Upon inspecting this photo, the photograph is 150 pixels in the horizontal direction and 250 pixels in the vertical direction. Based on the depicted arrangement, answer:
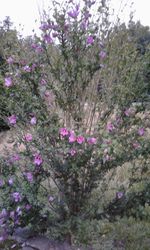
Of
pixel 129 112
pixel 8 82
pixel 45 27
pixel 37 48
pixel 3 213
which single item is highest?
pixel 45 27

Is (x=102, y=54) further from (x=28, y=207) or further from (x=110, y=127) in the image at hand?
(x=28, y=207)

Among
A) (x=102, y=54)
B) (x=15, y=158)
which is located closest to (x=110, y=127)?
(x=102, y=54)

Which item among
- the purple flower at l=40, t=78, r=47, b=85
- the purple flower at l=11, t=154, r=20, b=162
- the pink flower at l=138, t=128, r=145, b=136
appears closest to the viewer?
the pink flower at l=138, t=128, r=145, b=136

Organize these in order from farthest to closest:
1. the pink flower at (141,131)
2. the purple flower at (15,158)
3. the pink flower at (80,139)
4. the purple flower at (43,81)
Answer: the purple flower at (15,158), the purple flower at (43,81), the pink flower at (141,131), the pink flower at (80,139)

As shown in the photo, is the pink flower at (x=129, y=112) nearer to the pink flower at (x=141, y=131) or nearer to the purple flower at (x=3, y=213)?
the pink flower at (x=141, y=131)

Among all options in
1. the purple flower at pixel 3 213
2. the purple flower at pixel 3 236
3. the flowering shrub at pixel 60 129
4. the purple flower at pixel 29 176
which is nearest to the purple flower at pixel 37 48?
the flowering shrub at pixel 60 129

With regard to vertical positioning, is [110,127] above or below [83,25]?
below

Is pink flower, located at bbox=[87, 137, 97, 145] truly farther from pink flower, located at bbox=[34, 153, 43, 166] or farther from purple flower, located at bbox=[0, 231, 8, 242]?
purple flower, located at bbox=[0, 231, 8, 242]

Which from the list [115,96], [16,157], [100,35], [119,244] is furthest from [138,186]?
[100,35]

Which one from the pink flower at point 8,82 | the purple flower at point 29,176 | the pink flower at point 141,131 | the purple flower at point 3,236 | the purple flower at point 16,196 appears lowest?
the purple flower at point 3,236

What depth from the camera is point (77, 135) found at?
2.67m

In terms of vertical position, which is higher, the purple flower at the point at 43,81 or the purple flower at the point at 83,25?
the purple flower at the point at 83,25

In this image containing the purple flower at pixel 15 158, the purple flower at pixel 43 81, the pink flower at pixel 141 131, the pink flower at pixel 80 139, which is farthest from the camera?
the purple flower at pixel 15 158

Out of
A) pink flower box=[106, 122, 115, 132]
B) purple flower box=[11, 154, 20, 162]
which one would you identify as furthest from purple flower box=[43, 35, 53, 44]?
purple flower box=[11, 154, 20, 162]
